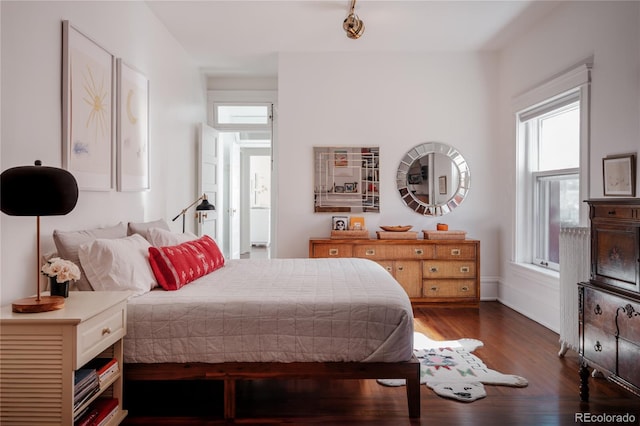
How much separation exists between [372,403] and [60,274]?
5.73ft

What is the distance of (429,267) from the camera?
15.5 ft

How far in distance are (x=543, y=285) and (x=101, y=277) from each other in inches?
145

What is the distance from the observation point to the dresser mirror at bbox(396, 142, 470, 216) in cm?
519

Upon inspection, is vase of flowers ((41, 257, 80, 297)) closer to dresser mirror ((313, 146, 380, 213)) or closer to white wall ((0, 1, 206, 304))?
white wall ((0, 1, 206, 304))

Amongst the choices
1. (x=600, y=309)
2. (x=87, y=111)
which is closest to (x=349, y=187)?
(x=87, y=111)

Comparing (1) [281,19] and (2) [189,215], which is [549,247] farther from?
(2) [189,215]

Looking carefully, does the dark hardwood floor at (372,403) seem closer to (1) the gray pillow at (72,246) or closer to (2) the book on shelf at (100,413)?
(2) the book on shelf at (100,413)

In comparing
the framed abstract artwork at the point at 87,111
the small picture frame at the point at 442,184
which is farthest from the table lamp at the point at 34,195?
the small picture frame at the point at 442,184

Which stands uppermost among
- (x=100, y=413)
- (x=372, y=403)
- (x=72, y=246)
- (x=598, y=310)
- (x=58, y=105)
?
(x=58, y=105)

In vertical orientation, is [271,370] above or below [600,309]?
below

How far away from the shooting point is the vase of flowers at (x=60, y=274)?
203 cm

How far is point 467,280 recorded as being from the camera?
472 centimetres

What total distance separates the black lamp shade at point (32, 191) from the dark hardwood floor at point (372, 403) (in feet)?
3.93

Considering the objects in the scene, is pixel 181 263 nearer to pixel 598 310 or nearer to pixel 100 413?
pixel 100 413
